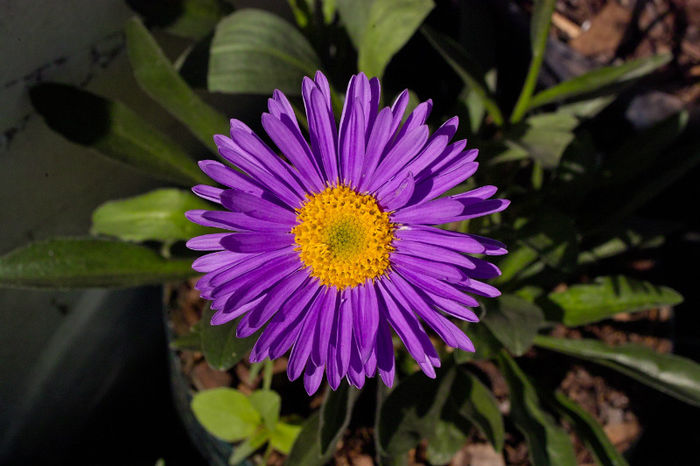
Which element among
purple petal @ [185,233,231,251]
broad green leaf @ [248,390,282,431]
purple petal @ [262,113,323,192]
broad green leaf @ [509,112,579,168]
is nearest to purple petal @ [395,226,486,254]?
purple petal @ [262,113,323,192]

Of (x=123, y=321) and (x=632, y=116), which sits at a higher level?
(x=632, y=116)

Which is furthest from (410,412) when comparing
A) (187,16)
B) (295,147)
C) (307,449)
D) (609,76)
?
(187,16)

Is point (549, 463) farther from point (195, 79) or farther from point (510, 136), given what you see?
point (195, 79)

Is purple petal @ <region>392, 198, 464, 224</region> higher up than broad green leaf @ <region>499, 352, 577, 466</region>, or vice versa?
purple petal @ <region>392, 198, 464, 224</region>

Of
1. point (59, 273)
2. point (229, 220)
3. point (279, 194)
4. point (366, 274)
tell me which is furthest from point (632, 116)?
point (59, 273)

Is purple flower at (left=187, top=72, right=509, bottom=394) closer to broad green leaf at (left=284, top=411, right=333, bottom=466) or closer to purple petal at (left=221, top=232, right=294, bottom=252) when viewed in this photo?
purple petal at (left=221, top=232, right=294, bottom=252)

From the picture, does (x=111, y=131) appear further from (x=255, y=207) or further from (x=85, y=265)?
(x=255, y=207)
